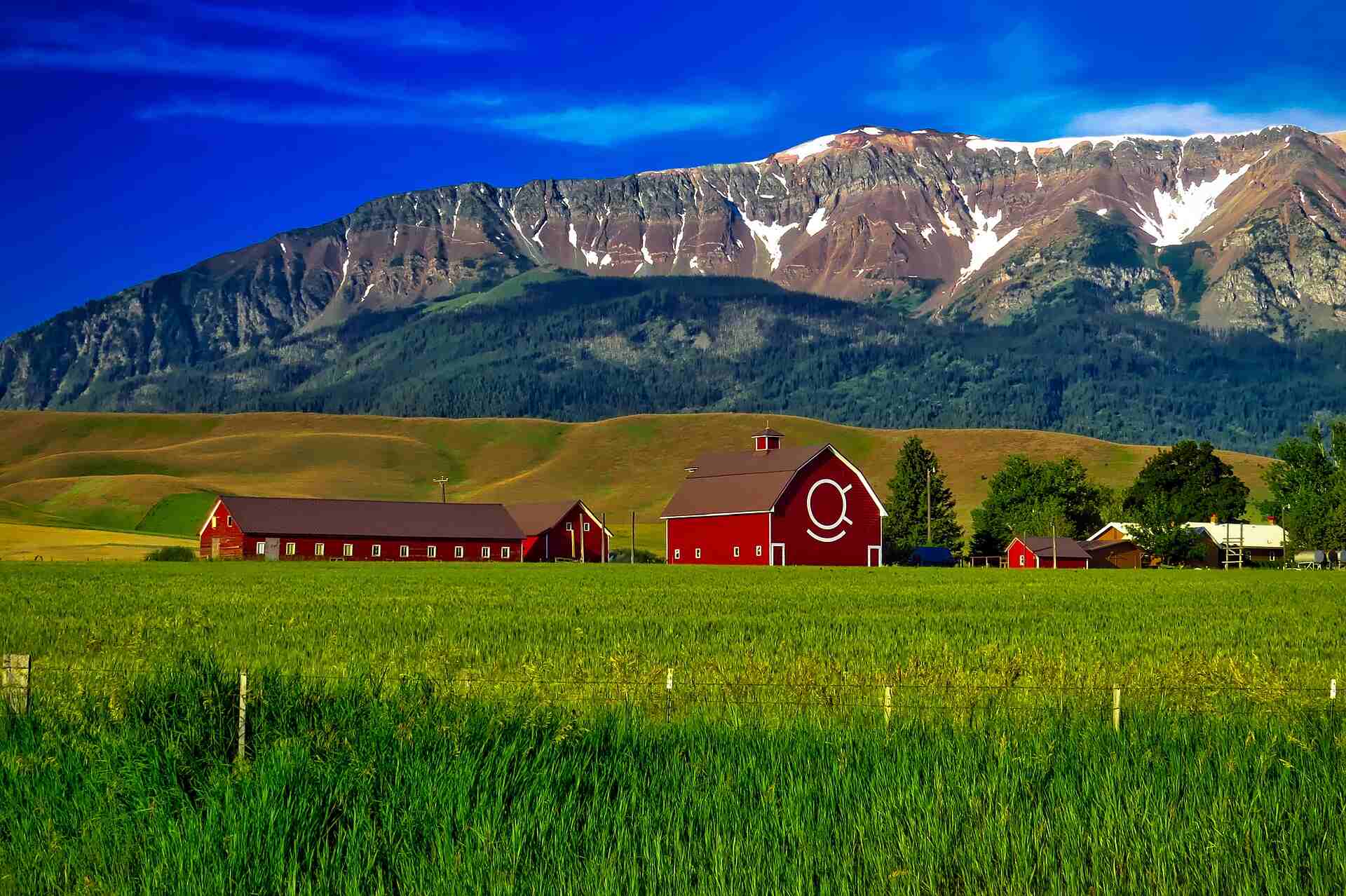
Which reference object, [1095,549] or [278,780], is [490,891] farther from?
[1095,549]

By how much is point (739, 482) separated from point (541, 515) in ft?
91.6

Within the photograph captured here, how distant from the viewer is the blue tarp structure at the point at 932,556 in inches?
4966

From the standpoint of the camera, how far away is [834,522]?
10494 cm

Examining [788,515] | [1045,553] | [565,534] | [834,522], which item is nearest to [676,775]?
[788,515]

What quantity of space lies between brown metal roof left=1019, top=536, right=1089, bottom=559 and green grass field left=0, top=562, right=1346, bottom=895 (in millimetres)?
107956

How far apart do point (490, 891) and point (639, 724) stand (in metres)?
5.22

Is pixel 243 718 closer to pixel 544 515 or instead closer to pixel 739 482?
pixel 739 482

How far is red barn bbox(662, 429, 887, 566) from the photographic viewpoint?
103 metres

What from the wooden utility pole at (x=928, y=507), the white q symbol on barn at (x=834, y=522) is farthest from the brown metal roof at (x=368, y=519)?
the wooden utility pole at (x=928, y=507)

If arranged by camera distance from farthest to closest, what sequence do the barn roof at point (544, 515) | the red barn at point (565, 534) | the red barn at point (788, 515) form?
the barn roof at point (544, 515) < the red barn at point (565, 534) < the red barn at point (788, 515)

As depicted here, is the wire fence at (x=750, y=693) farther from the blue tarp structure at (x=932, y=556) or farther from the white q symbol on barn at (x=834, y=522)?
the blue tarp structure at (x=932, y=556)

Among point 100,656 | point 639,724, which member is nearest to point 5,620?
point 100,656

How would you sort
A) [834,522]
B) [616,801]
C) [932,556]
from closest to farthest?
[616,801]
[834,522]
[932,556]

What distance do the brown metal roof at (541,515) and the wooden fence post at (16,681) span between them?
111m
